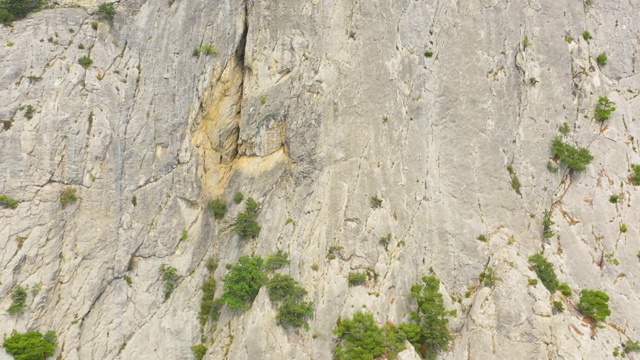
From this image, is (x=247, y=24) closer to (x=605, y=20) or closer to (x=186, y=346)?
(x=186, y=346)

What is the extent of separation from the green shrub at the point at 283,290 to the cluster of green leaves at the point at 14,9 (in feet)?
70.2

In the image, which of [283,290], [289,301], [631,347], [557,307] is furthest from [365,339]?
[631,347]

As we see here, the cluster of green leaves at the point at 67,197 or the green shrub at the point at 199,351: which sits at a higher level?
the cluster of green leaves at the point at 67,197

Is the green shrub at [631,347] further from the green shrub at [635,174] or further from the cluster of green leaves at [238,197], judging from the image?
the cluster of green leaves at [238,197]

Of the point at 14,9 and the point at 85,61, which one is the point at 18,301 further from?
the point at 14,9

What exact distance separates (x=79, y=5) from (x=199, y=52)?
8.14 meters

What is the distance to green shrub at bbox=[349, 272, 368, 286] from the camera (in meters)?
22.4

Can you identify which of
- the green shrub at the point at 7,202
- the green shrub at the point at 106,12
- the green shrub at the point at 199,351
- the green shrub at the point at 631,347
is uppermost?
the green shrub at the point at 106,12

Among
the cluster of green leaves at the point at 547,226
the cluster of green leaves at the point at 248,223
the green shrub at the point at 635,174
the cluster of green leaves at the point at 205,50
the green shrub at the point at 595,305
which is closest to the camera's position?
the green shrub at the point at 595,305

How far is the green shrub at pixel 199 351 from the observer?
23031 mm

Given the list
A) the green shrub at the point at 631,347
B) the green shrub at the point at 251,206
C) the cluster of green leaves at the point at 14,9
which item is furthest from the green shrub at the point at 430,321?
the cluster of green leaves at the point at 14,9

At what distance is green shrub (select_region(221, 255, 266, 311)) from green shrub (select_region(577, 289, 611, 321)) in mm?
16456

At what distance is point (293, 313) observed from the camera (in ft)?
70.8

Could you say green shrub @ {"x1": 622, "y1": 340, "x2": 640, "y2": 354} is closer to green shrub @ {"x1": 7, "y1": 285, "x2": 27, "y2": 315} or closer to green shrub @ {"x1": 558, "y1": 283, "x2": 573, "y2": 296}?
green shrub @ {"x1": 558, "y1": 283, "x2": 573, "y2": 296}
